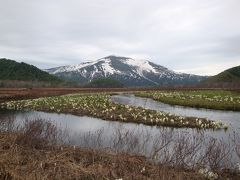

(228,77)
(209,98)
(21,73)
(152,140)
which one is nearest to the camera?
(152,140)

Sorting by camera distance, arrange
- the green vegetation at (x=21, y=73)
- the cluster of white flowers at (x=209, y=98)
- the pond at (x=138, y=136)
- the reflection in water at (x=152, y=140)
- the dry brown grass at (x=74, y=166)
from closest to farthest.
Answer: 1. the dry brown grass at (x=74, y=166)
2. the reflection in water at (x=152, y=140)
3. the pond at (x=138, y=136)
4. the cluster of white flowers at (x=209, y=98)
5. the green vegetation at (x=21, y=73)

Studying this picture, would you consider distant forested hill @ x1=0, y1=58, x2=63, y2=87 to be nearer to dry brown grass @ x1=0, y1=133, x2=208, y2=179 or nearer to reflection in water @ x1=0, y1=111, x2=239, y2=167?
reflection in water @ x1=0, y1=111, x2=239, y2=167

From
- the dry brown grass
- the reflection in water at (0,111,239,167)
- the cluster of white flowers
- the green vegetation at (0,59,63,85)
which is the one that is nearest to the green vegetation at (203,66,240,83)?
the green vegetation at (0,59,63,85)

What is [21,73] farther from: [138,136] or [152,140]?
[152,140]

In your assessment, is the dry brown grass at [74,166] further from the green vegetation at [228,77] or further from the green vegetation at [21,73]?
the green vegetation at [228,77]

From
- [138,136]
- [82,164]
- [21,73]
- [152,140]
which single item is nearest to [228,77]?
[21,73]

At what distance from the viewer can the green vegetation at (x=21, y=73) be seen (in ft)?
582

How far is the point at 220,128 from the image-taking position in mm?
23547

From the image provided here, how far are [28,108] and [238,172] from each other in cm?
2905

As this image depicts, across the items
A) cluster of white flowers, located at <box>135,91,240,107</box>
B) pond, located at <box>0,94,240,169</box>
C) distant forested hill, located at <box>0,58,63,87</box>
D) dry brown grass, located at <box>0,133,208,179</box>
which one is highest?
distant forested hill, located at <box>0,58,63,87</box>

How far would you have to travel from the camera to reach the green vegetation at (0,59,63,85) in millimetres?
177500

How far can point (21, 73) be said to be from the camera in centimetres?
18300

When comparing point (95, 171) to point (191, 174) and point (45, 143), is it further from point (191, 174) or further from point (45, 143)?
point (45, 143)

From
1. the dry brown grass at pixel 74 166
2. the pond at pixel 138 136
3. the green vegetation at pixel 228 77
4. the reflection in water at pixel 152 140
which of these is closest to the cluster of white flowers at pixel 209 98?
the pond at pixel 138 136
